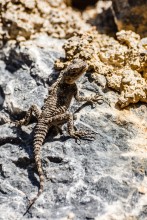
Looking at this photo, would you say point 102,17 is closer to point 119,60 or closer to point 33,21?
point 33,21

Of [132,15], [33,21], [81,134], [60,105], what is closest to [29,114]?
[60,105]

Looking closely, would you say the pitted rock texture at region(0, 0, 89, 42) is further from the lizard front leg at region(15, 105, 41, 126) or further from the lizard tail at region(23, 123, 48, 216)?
the lizard tail at region(23, 123, 48, 216)

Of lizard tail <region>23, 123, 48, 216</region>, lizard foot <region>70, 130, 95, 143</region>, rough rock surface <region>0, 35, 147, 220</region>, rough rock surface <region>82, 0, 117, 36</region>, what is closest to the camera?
rough rock surface <region>0, 35, 147, 220</region>

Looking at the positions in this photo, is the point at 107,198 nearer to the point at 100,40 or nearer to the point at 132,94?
the point at 132,94

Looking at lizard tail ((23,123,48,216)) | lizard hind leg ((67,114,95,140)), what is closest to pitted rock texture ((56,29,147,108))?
lizard hind leg ((67,114,95,140))

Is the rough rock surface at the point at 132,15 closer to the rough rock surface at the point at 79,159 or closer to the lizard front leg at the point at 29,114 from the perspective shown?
the rough rock surface at the point at 79,159

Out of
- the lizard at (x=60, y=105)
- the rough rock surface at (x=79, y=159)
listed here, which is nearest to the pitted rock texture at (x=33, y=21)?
the rough rock surface at (x=79, y=159)
